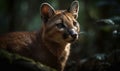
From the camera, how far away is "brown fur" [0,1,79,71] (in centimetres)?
915

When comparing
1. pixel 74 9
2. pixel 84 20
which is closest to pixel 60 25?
pixel 74 9

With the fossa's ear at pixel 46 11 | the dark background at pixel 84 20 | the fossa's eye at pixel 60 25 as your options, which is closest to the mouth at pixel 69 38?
the fossa's eye at pixel 60 25

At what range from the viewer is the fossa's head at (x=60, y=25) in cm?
908

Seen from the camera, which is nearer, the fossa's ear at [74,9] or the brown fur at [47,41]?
the brown fur at [47,41]

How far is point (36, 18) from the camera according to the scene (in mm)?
18875

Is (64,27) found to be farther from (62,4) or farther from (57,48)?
(62,4)

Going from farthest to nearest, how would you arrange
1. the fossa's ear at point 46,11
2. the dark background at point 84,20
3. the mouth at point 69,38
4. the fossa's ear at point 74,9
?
the dark background at point 84,20 < the fossa's ear at point 74,9 < the fossa's ear at point 46,11 < the mouth at point 69,38

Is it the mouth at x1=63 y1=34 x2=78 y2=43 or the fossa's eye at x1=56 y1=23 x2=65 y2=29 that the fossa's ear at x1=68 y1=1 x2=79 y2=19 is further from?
the mouth at x1=63 y1=34 x2=78 y2=43

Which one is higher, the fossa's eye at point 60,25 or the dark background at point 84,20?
the fossa's eye at point 60,25

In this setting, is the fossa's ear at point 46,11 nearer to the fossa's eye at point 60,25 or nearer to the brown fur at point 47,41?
the brown fur at point 47,41

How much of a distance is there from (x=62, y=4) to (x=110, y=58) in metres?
6.21

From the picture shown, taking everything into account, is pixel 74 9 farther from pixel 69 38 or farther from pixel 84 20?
pixel 84 20

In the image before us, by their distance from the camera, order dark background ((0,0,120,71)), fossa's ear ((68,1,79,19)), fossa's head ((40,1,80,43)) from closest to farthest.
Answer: fossa's head ((40,1,80,43)) → fossa's ear ((68,1,79,19)) → dark background ((0,0,120,71))

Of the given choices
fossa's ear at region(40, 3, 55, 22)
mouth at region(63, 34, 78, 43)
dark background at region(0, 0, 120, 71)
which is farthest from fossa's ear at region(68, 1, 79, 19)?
dark background at region(0, 0, 120, 71)
